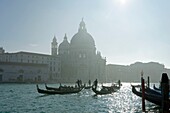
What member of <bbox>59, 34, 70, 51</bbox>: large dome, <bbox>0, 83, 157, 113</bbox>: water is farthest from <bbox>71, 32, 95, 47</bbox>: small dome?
<bbox>0, 83, 157, 113</bbox>: water

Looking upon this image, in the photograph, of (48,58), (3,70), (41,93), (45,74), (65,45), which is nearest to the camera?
(41,93)

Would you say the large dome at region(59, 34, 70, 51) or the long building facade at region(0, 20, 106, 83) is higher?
the large dome at region(59, 34, 70, 51)

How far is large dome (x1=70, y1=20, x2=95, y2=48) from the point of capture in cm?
8925

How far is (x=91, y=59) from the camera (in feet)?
294

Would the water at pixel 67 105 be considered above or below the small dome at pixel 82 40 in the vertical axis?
below

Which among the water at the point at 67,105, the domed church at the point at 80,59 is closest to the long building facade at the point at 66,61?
the domed church at the point at 80,59

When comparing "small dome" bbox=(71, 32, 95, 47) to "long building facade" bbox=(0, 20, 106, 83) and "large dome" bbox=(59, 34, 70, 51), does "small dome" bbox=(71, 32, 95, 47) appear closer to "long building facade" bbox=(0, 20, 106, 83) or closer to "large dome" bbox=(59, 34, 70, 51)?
"long building facade" bbox=(0, 20, 106, 83)

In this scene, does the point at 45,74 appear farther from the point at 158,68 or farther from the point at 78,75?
the point at 158,68

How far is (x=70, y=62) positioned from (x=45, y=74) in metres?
19.3

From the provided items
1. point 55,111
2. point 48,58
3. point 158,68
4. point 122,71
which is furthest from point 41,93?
point 158,68

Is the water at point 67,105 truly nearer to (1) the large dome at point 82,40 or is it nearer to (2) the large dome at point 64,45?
(1) the large dome at point 82,40

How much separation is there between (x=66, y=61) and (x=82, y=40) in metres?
7.82

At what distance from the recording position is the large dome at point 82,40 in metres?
89.2

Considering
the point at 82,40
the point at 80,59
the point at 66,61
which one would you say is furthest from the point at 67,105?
the point at 82,40
